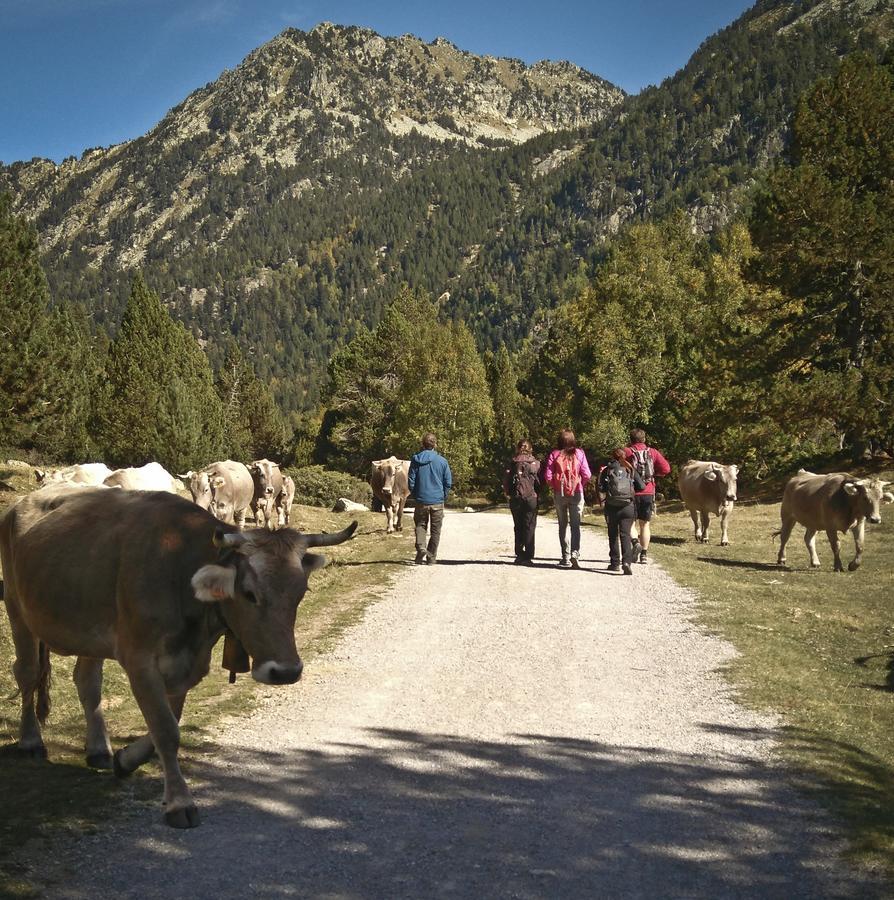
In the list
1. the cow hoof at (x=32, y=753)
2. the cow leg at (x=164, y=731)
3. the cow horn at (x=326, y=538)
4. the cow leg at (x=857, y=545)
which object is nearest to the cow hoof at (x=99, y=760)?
the cow hoof at (x=32, y=753)

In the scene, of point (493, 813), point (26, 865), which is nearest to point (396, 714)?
point (493, 813)

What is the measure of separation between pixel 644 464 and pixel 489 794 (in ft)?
44.2

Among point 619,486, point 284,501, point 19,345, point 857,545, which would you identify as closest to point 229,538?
point 619,486

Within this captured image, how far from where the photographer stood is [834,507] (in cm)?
2028

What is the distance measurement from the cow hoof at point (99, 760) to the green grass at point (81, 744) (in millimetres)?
100

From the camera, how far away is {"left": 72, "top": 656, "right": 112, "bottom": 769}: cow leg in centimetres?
681

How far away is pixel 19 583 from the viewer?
680cm

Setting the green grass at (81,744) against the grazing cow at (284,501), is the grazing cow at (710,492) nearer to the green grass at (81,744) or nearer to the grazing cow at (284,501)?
the green grass at (81,744)

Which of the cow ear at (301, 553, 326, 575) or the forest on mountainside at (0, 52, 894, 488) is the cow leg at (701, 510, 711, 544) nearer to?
the forest on mountainside at (0, 52, 894, 488)

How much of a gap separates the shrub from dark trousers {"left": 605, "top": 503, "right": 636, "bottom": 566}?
98.0 ft

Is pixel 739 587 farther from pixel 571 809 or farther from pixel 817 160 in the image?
pixel 817 160

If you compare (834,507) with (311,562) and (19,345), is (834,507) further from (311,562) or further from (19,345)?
(19,345)

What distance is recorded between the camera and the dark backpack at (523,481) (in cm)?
1877

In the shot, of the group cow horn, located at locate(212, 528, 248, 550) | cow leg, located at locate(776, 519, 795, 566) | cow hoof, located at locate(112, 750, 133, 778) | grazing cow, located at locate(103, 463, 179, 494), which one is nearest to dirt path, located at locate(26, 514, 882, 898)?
cow hoof, located at locate(112, 750, 133, 778)
